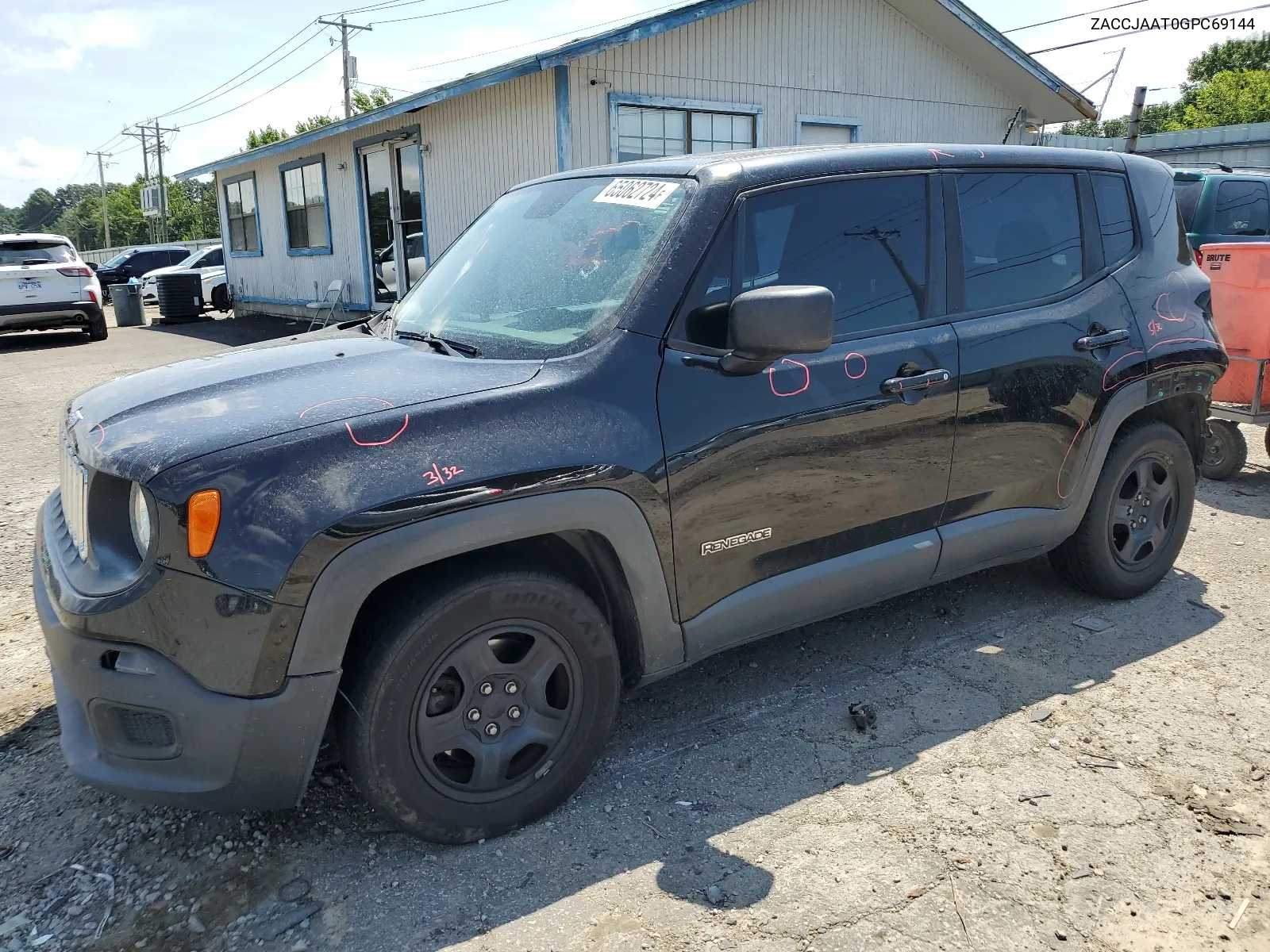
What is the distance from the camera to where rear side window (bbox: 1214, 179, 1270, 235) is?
33.6 feet

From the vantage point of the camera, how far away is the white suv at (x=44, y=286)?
15164mm

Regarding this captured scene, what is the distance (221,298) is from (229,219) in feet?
5.69

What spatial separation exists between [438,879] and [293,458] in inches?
47.4

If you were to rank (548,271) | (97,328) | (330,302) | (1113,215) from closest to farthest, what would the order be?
(548,271), (1113,215), (330,302), (97,328)

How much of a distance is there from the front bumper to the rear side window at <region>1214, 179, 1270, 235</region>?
11154 millimetres

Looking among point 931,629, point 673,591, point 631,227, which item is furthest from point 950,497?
point 631,227

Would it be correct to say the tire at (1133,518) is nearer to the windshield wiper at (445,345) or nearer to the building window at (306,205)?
the windshield wiper at (445,345)

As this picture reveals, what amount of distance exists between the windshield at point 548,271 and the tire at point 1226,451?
16.2ft

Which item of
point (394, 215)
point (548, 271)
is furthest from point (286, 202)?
point (548, 271)

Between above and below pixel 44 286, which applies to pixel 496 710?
below

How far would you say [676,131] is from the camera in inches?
462

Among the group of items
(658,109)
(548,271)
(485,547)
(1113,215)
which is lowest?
(485,547)

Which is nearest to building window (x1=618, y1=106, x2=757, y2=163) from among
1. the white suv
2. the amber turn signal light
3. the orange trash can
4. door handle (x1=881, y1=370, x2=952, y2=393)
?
the orange trash can

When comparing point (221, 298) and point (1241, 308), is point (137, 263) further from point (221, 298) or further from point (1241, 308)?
point (1241, 308)
